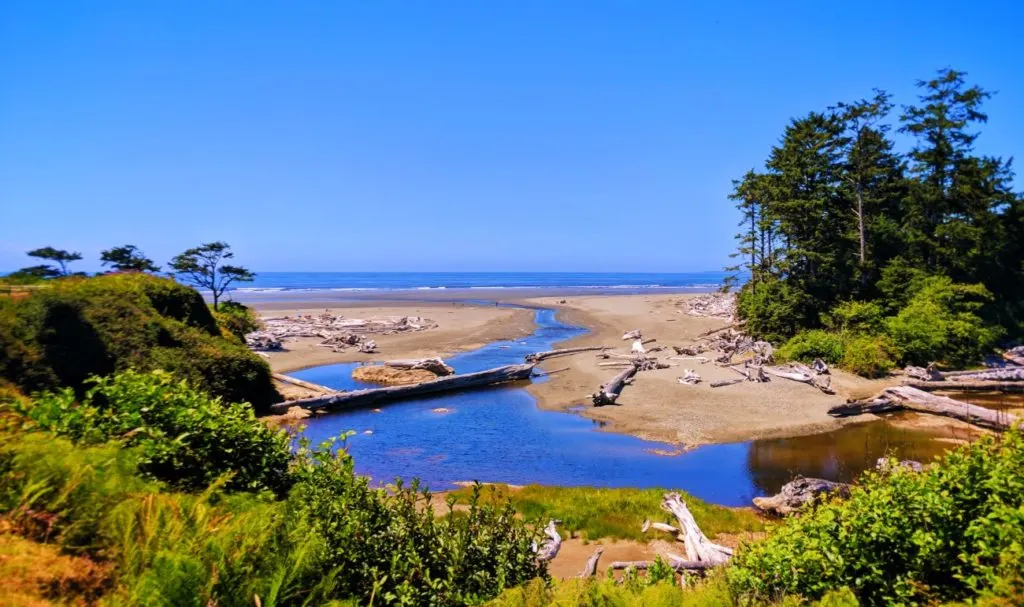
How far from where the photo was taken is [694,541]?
34.4ft

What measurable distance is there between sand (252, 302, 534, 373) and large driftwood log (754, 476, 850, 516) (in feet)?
86.5

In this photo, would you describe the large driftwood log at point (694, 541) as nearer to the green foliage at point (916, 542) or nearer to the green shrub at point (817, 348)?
the green foliage at point (916, 542)

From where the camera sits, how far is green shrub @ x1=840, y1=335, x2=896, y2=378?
2683 centimetres

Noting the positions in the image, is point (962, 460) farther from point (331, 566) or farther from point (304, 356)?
point (304, 356)

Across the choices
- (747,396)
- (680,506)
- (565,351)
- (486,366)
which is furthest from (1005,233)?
(680,506)

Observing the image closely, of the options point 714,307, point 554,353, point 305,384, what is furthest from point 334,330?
point 714,307

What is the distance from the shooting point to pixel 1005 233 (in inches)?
1331

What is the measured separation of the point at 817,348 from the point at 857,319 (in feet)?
11.6

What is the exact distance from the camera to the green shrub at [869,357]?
2683cm

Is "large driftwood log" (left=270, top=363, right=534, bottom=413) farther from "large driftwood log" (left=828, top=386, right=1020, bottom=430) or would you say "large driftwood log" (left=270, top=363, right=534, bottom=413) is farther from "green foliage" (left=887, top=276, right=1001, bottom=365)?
"green foliage" (left=887, top=276, right=1001, bottom=365)

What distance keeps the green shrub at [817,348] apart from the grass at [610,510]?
18938mm

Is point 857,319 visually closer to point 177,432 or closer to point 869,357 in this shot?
point 869,357

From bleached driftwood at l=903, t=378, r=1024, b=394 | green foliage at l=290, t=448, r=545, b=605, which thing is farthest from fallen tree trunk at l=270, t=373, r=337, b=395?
bleached driftwood at l=903, t=378, r=1024, b=394

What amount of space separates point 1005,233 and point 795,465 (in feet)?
97.7
